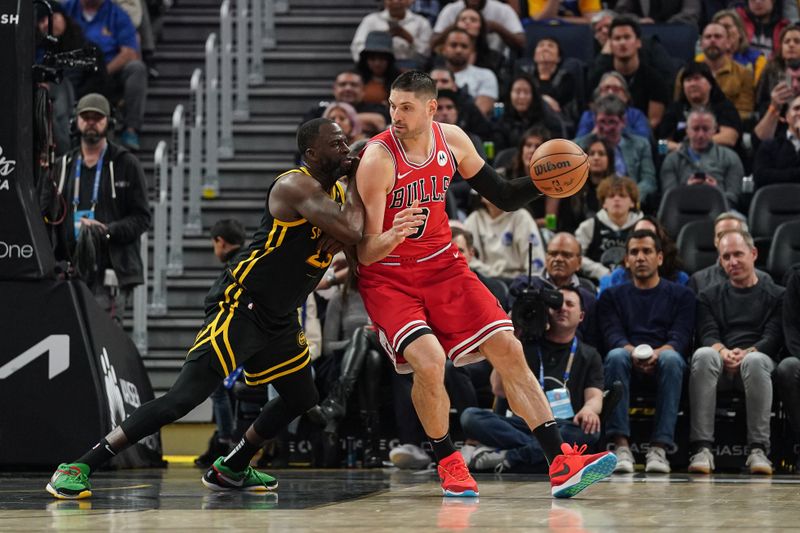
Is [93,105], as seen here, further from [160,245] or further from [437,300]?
[437,300]

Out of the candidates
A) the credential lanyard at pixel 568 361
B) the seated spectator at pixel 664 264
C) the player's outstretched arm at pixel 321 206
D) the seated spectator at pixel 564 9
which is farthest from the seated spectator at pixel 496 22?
the player's outstretched arm at pixel 321 206

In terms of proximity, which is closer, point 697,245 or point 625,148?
point 697,245

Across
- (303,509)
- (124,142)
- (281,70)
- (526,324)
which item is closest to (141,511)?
(303,509)

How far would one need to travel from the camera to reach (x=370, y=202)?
6191mm

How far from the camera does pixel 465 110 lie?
12.4 meters

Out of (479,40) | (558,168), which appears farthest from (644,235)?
(479,40)

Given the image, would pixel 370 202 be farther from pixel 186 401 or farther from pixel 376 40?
pixel 376 40

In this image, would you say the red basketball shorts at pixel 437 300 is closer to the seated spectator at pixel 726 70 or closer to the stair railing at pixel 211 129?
Result: the stair railing at pixel 211 129

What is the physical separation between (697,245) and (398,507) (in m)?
5.67

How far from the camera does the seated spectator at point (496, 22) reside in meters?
14.2

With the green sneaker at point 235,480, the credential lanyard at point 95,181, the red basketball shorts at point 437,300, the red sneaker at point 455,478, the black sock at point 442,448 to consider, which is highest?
the credential lanyard at point 95,181

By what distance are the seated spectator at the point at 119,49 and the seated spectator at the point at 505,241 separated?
164 inches

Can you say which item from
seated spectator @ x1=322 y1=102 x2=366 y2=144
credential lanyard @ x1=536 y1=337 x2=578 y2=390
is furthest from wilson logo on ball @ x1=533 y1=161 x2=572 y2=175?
seated spectator @ x1=322 y1=102 x2=366 y2=144

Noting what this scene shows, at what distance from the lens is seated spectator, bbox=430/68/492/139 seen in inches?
486
